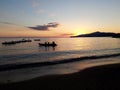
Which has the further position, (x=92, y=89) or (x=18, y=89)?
(x=18, y=89)

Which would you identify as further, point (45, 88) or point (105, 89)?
point (45, 88)

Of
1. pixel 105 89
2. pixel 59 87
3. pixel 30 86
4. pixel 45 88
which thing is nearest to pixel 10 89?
pixel 30 86

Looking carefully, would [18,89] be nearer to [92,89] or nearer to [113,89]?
[92,89]

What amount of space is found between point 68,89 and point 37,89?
1.87m

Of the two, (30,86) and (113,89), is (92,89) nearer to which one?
(113,89)

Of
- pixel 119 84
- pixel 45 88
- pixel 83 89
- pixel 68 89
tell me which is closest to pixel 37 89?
pixel 45 88

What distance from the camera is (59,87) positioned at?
1083cm

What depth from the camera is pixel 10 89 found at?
1088 centimetres

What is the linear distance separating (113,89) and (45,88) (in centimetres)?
396

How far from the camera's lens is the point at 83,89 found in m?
10.1

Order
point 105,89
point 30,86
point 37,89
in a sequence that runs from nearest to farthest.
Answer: point 105,89
point 37,89
point 30,86

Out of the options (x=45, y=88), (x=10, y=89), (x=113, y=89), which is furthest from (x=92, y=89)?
(x=10, y=89)

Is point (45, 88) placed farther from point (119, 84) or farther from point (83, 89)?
point (119, 84)

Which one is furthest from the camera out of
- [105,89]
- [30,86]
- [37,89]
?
[30,86]
